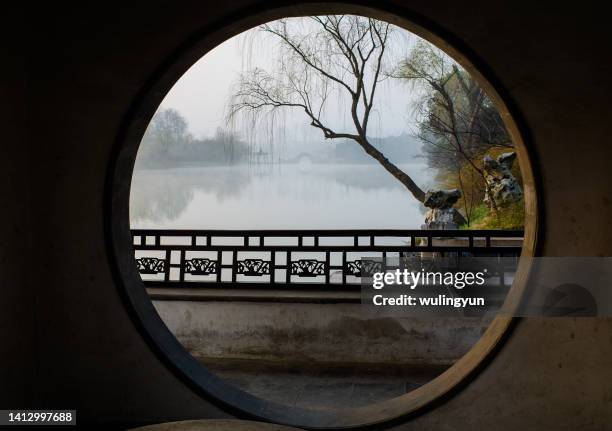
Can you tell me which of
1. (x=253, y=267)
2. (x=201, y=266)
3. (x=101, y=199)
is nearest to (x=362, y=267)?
(x=253, y=267)

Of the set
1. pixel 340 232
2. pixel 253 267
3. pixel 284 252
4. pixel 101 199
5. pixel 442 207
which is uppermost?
pixel 442 207

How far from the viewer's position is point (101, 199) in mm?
2258

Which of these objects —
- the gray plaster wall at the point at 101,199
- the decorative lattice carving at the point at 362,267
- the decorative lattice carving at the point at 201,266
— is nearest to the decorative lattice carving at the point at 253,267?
the decorative lattice carving at the point at 201,266

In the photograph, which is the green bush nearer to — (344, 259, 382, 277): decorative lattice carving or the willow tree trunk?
the willow tree trunk

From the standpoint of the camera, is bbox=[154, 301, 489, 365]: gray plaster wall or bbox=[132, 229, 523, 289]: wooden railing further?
bbox=[132, 229, 523, 289]: wooden railing

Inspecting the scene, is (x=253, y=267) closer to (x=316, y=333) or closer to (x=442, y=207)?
(x=316, y=333)

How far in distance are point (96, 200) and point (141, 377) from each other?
0.75 m

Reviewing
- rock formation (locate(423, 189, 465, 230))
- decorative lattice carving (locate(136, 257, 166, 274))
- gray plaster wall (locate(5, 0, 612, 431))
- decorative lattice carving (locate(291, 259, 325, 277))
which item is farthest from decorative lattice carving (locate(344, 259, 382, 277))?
gray plaster wall (locate(5, 0, 612, 431))

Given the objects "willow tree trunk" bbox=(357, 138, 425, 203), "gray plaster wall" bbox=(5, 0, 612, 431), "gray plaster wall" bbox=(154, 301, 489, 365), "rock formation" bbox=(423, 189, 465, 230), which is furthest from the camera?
"willow tree trunk" bbox=(357, 138, 425, 203)

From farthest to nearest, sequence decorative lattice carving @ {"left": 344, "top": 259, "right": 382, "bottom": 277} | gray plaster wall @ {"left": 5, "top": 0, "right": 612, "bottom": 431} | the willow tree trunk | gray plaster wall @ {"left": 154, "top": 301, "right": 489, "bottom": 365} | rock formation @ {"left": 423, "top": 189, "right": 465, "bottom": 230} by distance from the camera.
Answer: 1. the willow tree trunk
2. rock formation @ {"left": 423, "top": 189, "right": 465, "bottom": 230}
3. decorative lattice carving @ {"left": 344, "top": 259, "right": 382, "bottom": 277}
4. gray plaster wall @ {"left": 154, "top": 301, "right": 489, "bottom": 365}
5. gray plaster wall @ {"left": 5, "top": 0, "right": 612, "bottom": 431}

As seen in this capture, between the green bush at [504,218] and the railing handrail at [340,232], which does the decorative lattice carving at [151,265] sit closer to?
the railing handrail at [340,232]

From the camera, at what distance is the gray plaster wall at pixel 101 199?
6.73 feet

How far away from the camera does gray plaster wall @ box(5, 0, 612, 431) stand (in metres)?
2.05

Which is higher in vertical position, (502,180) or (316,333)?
(502,180)
